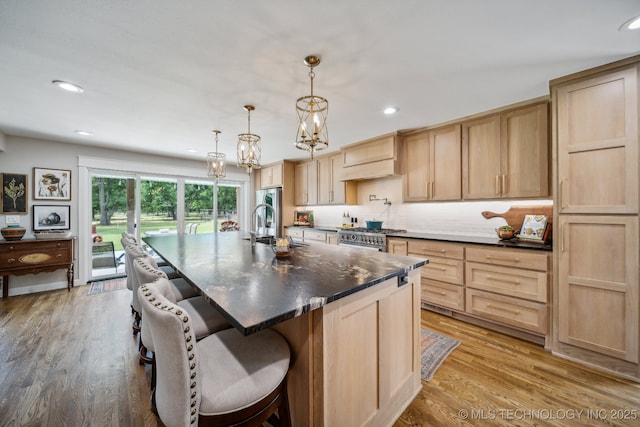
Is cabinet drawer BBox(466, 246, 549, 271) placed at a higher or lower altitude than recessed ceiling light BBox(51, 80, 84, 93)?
lower

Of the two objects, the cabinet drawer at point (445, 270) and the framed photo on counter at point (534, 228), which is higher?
the framed photo on counter at point (534, 228)

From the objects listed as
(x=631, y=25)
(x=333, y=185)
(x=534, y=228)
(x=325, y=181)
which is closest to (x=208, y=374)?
(x=631, y=25)

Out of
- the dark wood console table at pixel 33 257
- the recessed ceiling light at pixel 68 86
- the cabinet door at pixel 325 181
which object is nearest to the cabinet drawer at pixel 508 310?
the cabinet door at pixel 325 181

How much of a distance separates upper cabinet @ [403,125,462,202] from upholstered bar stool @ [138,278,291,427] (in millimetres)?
2867

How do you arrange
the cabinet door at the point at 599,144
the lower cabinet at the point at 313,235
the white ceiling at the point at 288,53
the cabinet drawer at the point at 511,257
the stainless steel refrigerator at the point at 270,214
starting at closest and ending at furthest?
1. the white ceiling at the point at 288,53
2. the cabinet door at the point at 599,144
3. the cabinet drawer at the point at 511,257
4. the lower cabinet at the point at 313,235
5. the stainless steel refrigerator at the point at 270,214

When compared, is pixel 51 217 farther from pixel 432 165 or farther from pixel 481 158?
pixel 481 158

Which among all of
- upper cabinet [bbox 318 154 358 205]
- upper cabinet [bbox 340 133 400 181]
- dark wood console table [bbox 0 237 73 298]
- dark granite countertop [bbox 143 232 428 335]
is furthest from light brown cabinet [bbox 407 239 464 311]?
dark wood console table [bbox 0 237 73 298]

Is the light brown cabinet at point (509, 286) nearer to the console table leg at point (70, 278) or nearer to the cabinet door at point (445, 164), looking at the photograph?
the cabinet door at point (445, 164)

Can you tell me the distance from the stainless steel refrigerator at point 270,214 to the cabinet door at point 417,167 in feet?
9.41

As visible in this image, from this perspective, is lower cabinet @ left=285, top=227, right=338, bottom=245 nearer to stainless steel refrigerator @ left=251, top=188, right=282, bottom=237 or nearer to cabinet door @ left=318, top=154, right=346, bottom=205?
stainless steel refrigerator @ left=251, top=188, right=282, bottom=237

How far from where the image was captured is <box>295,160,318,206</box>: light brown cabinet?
16.6 feet

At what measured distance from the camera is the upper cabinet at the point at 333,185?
14.7 ft

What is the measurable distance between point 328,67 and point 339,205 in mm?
3154

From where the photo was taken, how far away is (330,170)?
4.75 m
